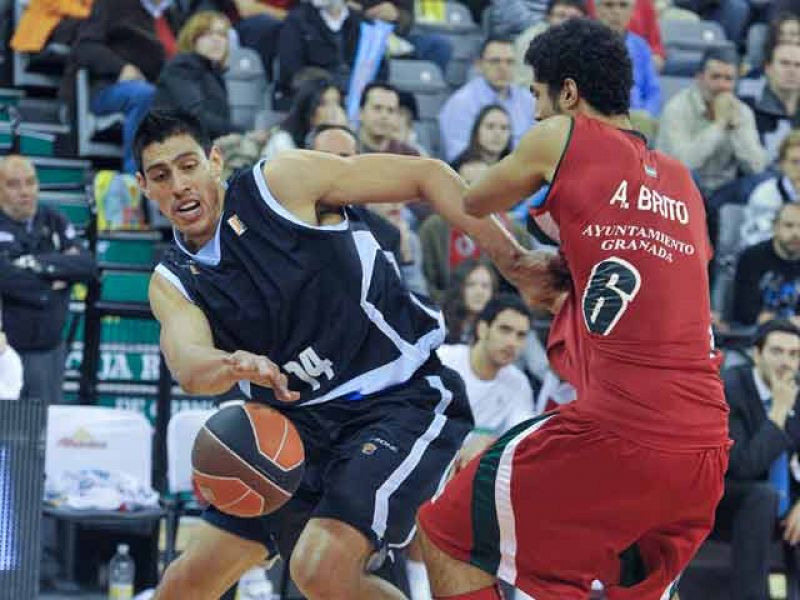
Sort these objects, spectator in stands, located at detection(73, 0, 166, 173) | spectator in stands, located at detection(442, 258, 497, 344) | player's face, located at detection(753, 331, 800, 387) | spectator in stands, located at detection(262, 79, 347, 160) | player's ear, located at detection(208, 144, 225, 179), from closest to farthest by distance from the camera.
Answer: player's ear, located at detection(208, 144, 225, 179) < player's face, located at detection(753, 331, 800, 387) < spectator in stands, located at detection(442, 258, 497, 344) < spectator in stands, located at detection(262, 79, 347, 160) < spectator in stands, located at detection(73, 0, 166, 173)

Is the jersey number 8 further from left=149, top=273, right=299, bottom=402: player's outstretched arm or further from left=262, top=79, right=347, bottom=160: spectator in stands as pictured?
left=262, top=79, right=347, bottom=160: spectator in stands

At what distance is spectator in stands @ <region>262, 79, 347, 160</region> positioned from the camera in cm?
984

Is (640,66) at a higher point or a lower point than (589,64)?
lower

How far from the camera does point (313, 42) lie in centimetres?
1098

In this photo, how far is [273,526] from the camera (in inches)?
219

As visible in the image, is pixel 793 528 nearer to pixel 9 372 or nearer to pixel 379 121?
pixel 379 121

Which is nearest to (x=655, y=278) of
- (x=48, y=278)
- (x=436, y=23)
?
(x=48, y=278)

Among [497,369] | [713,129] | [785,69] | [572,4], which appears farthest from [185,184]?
[785,69]

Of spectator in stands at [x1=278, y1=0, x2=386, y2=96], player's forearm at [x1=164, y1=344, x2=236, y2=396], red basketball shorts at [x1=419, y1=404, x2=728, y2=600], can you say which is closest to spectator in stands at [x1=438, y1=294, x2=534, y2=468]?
spectator in stands at [x1=278, y1=0, x2=386, y2=96]

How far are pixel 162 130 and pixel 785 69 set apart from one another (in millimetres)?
6941

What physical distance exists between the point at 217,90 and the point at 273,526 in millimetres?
5297

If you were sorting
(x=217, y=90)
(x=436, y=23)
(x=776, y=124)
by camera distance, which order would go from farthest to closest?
(x=436, y=23) < (x=776, y=124) < (x=217, y=90)

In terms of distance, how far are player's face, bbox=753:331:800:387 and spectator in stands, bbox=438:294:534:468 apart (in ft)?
3.88

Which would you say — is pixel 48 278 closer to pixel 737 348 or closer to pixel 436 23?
pixel 737 348
